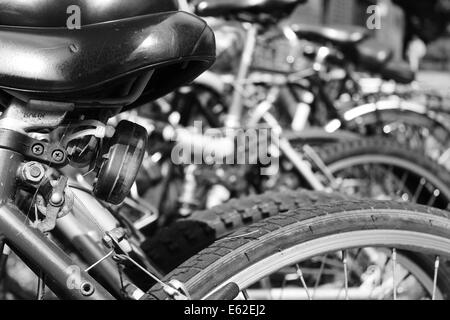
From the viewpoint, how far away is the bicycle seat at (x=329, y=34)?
428 centimetres

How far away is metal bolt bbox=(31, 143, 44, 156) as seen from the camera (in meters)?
1.32

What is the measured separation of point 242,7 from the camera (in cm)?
341

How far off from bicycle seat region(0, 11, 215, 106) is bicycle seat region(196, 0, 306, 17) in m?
2.02

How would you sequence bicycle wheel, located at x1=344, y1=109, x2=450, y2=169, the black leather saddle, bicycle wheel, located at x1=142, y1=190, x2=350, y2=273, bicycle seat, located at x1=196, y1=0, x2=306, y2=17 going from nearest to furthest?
1. the black leather saddle
2. bicycle wheel, located at x1=142, y1=190, x2=350, y2=273
3. bicycle seat, located at x1=196, y1=0, x2=306, y2=17
4. bicycle wheel, located at x1=344, y1=109, x2=450, y2=169

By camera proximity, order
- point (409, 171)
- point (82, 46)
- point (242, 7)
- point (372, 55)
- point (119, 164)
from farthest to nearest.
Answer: point (372, 55)
point (409, 171)
point (242, 7)
point (119, 164)
point (82, 46)

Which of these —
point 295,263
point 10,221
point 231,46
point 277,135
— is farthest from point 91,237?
point 231,46

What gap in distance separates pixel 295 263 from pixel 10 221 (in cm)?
53

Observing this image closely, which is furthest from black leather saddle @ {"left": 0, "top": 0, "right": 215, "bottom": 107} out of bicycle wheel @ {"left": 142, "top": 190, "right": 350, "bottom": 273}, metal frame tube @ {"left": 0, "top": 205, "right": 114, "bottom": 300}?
bicycle wheel @ {"left": 142, "top": 190, "right": 350, "bottom": 273}

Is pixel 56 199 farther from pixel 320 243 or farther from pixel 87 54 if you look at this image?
pixel 320 243

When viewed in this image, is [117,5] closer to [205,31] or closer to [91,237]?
[205,31]

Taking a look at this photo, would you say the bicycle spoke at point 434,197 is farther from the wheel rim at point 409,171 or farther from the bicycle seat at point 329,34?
the bicycle seat at point 329,34

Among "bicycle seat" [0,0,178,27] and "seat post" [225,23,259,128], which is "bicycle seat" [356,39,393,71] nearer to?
"seat post" [225,23,259,128]

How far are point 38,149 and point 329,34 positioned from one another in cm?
318

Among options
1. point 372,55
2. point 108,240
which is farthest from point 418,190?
point 108,240
